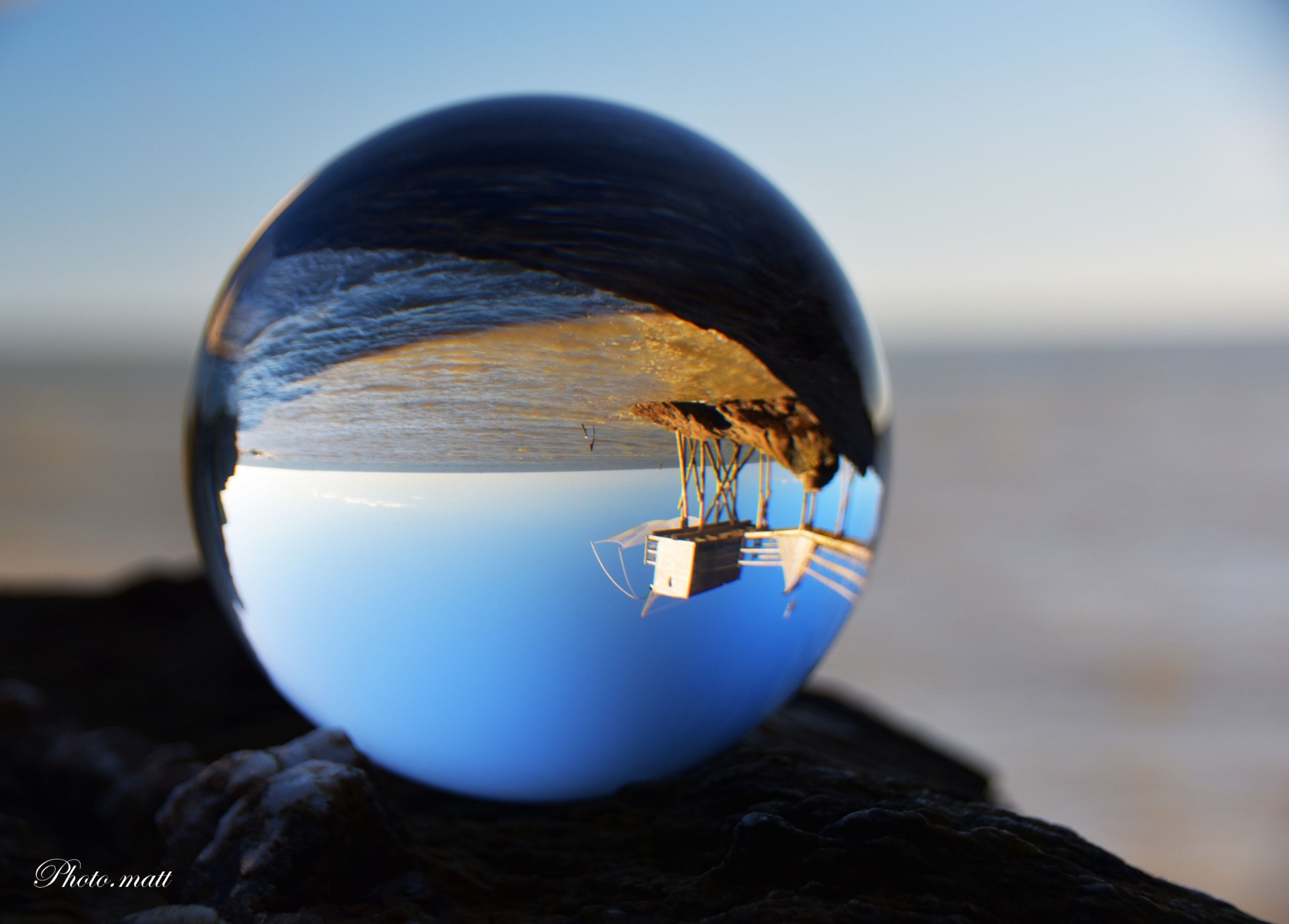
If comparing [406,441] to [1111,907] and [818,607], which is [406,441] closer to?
[818,607]

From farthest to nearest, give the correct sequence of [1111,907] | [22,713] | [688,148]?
[22,713] → [688,148] → [1111,907]

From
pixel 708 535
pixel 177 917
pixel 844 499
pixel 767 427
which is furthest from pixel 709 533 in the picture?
pixel 177 917

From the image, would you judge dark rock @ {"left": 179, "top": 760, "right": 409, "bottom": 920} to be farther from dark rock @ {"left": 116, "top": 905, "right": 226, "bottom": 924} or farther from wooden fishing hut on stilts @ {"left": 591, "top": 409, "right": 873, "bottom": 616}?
wooden fishing hut on stilts @ {"left": 591, "top": 409, "right": 873, "bottom": 616}

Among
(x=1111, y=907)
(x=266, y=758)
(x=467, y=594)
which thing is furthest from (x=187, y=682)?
(x=1111, y=907)

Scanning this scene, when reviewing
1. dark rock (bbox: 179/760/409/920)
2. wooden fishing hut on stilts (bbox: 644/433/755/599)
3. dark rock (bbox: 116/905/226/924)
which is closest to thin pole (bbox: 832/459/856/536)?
wooden fishing hut on stilts (bbox: 644/433/755/599)

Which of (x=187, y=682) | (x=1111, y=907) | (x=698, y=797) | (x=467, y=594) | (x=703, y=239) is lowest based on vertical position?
(x=187, y=682)

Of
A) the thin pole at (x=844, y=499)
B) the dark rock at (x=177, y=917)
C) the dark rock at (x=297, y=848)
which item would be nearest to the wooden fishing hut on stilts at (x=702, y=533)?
the thin pole at (x=844, y=499)

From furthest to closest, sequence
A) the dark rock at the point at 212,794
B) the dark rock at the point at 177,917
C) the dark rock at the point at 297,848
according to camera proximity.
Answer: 1. the dark rock at the point at 212,794
2. the dark rock at the point at 297,848
3. the dark rock at the point at 177,917

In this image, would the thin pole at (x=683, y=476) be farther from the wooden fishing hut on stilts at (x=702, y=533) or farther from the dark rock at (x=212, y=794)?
the dark rock at (x=212, y=794)
